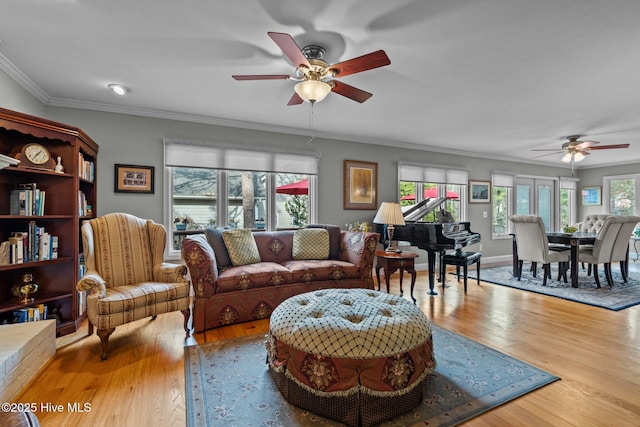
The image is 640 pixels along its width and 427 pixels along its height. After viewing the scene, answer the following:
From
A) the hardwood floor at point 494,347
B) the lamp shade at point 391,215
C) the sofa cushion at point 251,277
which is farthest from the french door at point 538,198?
the sofa cushion at point 251,277

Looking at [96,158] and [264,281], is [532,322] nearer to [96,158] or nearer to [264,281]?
[264,281]

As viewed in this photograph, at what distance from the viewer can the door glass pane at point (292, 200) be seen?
4688 mm

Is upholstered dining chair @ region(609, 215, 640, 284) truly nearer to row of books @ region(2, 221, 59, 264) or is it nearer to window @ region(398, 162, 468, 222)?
window @ region(398, 162, 468, 222)

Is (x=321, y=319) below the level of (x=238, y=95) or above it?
below

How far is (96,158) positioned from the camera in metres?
3.57

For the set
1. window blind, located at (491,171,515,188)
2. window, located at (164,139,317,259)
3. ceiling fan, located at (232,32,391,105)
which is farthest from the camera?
window blind, located at (491,171,515,188)

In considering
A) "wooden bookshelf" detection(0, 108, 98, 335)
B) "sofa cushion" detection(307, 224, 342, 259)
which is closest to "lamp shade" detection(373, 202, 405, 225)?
"sofa cushion" detection(307, 224, 342, 259)

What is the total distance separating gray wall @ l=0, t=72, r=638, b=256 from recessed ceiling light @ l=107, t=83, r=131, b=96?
63 centimetres

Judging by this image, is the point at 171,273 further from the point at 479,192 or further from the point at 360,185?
the point at 479,192

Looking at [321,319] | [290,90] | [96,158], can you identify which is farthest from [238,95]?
[321,319]

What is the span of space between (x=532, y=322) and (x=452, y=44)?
8.99 ft

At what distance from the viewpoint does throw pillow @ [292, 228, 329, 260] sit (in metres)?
3.90

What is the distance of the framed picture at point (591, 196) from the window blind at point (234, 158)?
7.80 m

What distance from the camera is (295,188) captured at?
185 inches
